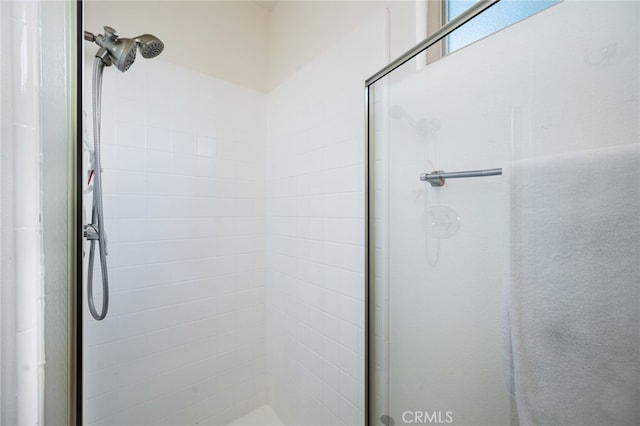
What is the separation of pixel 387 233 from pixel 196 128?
1.12 meters

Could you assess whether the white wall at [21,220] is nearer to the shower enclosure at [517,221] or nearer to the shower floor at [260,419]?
the shower enclosure at [517,221]

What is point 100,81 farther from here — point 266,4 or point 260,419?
point 260,419

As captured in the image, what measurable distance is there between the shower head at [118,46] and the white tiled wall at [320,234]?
697 mm

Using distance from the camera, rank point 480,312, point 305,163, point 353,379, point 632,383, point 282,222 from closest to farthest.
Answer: point 632,383 → point 480,312 → point 353,379 → point 305,163 → point 282,222

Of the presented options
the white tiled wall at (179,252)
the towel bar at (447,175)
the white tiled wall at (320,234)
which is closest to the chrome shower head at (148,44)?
the white tiled wall at (179,252)

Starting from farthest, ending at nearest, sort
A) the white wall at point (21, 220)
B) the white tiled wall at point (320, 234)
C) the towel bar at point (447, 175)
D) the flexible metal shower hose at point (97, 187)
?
1. the white tiled wall at point (320, 234)
2. the flexible metal shower hose at point (97, 187)
3. the towel bar at point (447, 175)
4. the white wall at point (21, 220)

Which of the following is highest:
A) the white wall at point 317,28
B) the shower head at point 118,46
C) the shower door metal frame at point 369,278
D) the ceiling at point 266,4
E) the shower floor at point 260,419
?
the ceiling at point 266,4

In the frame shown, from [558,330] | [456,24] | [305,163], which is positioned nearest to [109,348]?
[305,163]

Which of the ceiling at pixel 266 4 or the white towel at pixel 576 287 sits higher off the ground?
the ceiling at pixel 266 4

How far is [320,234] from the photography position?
4.47ft

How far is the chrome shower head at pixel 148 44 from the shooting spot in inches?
41.3

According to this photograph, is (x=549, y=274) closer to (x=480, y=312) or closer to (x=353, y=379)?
(x=480, y=312)

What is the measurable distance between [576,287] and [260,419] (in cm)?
171

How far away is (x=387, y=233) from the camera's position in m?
0.99
